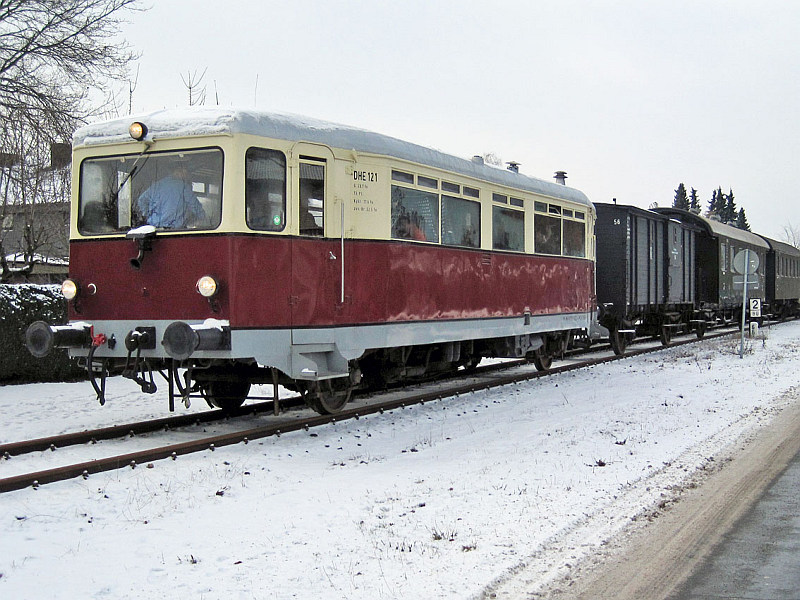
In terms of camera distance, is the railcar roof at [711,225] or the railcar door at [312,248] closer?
the railcar door at [312,248]

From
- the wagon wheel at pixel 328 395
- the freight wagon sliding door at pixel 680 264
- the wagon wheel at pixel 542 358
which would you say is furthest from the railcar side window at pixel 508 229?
the freight wagon sliding door at pixel 680 264

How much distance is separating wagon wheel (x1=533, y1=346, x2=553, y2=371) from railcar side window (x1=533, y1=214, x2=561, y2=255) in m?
1.80

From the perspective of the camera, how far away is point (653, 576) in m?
4.61

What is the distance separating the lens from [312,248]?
8797mm

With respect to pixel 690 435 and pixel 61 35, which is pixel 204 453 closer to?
pixel 690 435

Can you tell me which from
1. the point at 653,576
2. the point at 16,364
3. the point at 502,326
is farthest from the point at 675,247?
the point at 653,576

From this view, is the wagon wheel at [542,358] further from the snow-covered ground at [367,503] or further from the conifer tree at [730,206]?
the conifer tree at [730,206]

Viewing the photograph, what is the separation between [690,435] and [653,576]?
14.1ft

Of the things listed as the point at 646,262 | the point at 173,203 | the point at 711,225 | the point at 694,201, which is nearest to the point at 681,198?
the point at 694,201

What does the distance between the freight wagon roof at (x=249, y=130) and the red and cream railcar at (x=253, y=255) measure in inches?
0.6

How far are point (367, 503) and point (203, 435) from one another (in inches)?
131

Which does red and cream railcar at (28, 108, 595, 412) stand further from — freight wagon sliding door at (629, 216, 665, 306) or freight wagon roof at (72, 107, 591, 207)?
freight wagon sliding door at (629, 216, 665, 306)

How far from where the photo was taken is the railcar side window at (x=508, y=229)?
12.1 metres

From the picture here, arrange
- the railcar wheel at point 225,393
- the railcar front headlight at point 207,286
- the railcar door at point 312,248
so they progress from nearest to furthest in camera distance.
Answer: the railcar front headlight at point 207,286
the railcar door at point 312,248
the railcar wheel at point 225,393
